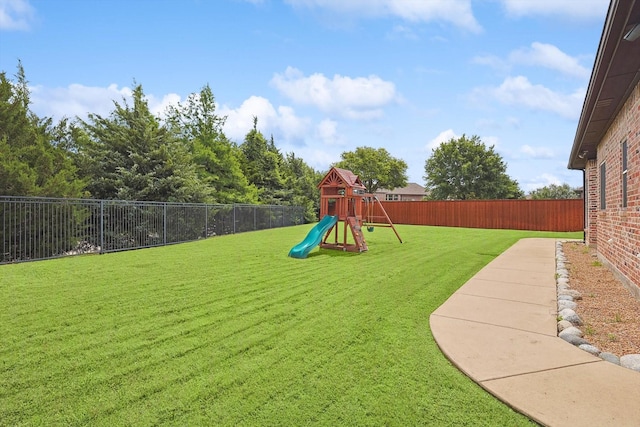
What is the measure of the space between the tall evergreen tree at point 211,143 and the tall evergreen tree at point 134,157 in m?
4.85

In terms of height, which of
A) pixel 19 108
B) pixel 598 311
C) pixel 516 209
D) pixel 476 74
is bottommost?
pixel 598 311

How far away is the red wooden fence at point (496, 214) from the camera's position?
18609 millimetres

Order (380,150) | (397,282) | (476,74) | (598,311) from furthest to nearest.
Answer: (380,150) < (476,74) < (397,282) < (598,311)

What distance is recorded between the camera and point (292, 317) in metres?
3.67

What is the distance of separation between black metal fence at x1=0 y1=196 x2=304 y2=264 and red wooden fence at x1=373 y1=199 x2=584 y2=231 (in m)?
15.0

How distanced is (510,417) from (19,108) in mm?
12838

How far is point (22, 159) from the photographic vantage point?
29.8 ft

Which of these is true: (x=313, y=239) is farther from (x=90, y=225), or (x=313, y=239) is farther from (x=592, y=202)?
(x=592, y=202)

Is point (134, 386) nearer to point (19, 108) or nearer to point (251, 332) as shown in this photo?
point (251, 332)

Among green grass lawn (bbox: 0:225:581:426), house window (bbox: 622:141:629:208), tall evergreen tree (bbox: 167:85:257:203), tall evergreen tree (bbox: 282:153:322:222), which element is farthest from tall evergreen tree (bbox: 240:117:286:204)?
house window (bbox: 622:141:629:208)

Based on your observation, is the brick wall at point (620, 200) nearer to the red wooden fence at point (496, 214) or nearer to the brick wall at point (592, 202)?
the brick wall at point (592, 202)

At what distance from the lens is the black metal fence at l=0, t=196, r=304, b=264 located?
7973 mm

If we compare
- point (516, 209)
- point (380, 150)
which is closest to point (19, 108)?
point (516, 209)

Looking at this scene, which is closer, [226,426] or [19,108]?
[226,426]
